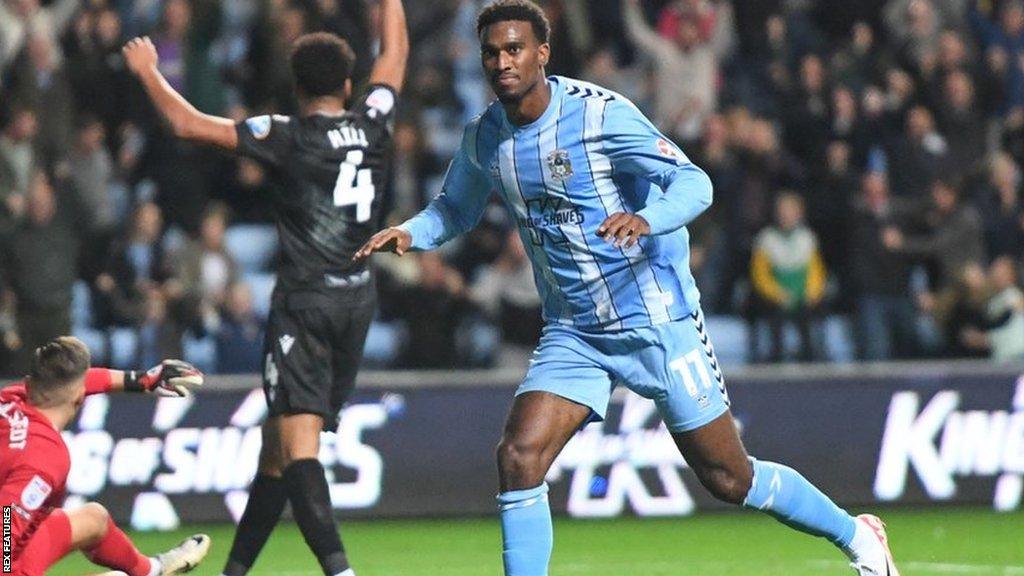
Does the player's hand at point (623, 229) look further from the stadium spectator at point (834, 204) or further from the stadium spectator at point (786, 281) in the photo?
the stadium spectator at point (834, 204)

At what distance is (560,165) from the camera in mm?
7145

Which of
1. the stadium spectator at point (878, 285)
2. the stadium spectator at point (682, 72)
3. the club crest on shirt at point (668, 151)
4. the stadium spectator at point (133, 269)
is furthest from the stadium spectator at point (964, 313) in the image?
the club crest on shirt at point (668, 151)

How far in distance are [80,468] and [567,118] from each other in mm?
5930

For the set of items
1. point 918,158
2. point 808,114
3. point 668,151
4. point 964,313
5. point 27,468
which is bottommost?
point 964,313

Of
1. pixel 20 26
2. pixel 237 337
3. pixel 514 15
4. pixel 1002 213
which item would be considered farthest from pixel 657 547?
pixel 20 26

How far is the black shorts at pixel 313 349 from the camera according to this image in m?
8.05

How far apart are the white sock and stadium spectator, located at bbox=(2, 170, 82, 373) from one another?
8.46 meters

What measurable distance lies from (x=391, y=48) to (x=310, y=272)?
1.12m

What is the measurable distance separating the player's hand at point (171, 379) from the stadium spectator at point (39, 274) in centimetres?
724

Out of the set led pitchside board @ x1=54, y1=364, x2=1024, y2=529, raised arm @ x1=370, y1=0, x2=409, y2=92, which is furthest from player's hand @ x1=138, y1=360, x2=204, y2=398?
led pitchside board @ x1=54, y1=364, x2=1024, y2=529

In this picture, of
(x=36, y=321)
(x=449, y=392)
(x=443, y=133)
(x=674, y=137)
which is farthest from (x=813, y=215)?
(x=36, y=321)

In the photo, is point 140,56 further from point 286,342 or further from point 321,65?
point 286,342

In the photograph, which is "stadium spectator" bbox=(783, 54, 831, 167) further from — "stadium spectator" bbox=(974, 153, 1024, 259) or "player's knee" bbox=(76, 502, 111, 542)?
"player's knee" bbox=(76, 502, 111, 542)

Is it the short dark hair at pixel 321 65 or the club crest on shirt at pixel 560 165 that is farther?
the short dark hair at pixel 321 65
